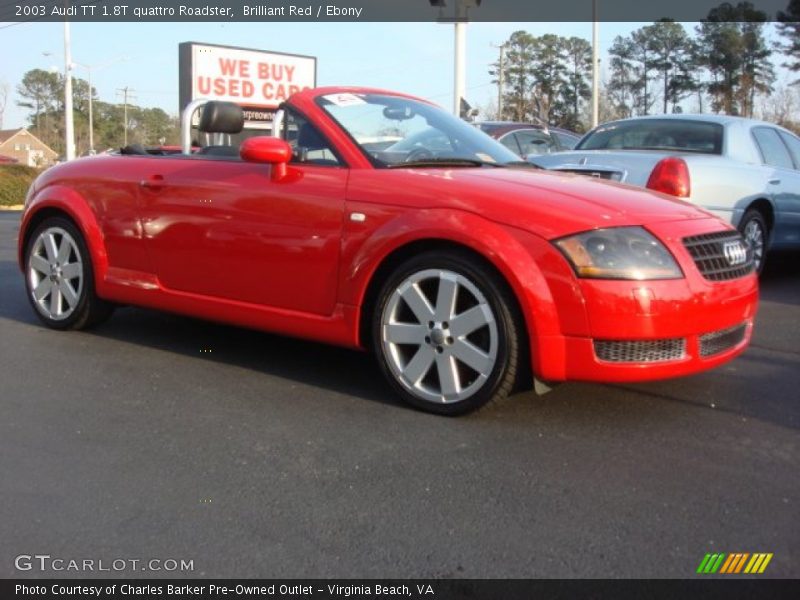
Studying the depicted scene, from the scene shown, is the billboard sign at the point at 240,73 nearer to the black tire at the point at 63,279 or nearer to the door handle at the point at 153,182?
Answer: the black tire at the point at 63,279

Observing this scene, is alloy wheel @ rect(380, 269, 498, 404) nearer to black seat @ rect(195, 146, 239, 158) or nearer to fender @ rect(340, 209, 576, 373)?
fender @ rect(340, 209, 576, 373)

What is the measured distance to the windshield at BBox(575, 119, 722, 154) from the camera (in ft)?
24.7

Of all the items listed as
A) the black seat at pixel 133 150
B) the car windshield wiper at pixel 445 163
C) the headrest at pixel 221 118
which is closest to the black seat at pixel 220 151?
the headrest at pixel 221 118

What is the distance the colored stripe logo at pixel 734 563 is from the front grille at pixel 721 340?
130cm

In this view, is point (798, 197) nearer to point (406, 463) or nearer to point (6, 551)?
point (406, 463)

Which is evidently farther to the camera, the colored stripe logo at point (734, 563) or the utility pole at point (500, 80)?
the utility pole at point (500, 80)

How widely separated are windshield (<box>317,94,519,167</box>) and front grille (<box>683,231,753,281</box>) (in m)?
1.26

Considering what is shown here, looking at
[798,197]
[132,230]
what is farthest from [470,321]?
[798,197]

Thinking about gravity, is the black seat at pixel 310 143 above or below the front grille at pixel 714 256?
above

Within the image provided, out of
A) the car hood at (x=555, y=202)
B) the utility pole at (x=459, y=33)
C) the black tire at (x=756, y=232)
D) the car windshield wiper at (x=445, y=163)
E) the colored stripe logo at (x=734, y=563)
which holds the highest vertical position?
the utility pole at (x=459, y=33)

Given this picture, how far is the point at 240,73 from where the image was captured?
21.1 m

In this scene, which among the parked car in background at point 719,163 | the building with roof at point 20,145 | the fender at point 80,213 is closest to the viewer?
the fender at point 80,213

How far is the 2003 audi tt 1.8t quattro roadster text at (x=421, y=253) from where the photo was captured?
357cm
